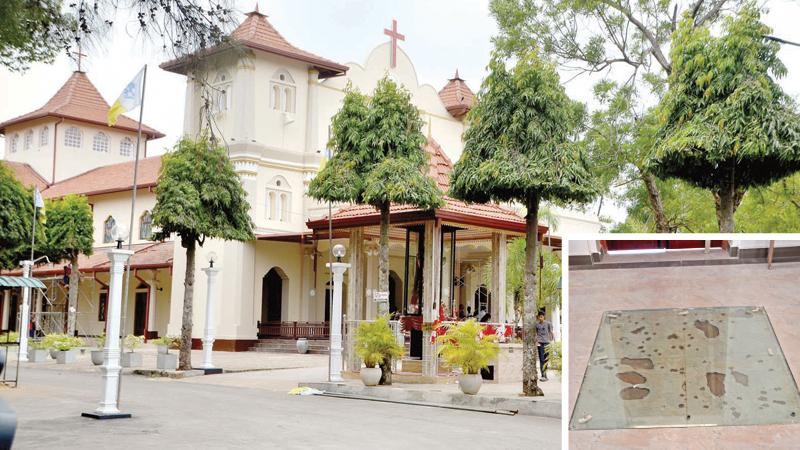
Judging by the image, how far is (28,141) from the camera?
4681cm

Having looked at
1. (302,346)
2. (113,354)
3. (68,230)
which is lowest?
(302,346)

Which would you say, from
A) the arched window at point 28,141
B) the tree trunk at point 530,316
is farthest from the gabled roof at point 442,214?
the arched window at point 28,141

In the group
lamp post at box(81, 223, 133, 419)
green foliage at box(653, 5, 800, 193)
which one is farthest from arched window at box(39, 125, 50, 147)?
green foliage at box(653, 5, 800, 193)

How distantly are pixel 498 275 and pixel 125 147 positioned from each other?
32.3m

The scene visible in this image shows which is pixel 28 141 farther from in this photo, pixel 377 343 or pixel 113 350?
pixel 113 350

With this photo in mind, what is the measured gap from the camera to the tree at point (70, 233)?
34469mm

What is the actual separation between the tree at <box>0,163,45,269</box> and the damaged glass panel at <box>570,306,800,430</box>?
2404 cm

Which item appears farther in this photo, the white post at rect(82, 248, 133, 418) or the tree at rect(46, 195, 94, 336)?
the tree at rect(46, 195, 94, 336)

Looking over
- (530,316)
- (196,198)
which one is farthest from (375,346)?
(196,198)

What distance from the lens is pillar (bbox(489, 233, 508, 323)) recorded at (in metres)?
19.8

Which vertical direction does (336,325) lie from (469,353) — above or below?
above

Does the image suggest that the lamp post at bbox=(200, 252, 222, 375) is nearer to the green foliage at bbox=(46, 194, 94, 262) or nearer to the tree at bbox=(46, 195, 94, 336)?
the tree at bbox=(46, 195, 94, 336)

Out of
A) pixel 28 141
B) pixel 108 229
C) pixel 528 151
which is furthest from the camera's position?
pixel 28 141

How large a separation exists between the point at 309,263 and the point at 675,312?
3157cm
